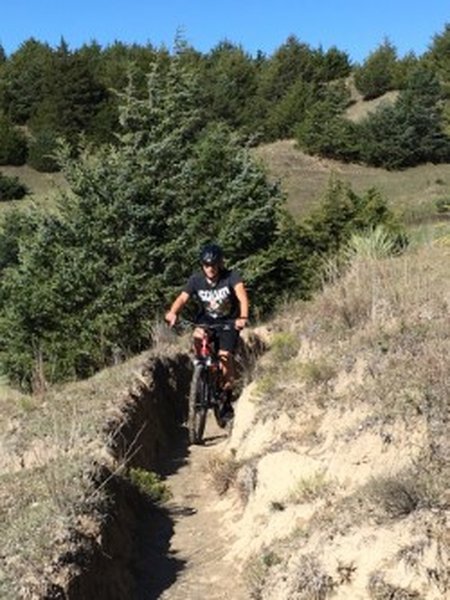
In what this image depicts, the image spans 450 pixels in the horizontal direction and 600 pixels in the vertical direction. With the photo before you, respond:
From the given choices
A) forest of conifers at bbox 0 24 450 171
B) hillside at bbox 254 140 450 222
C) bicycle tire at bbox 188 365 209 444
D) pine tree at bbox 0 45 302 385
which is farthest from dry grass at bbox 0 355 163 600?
forest of conifers at bbox 0 24 450 171

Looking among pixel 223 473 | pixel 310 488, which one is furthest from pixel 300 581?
pixel 223 473

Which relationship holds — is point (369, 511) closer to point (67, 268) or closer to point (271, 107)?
point (67, 268)

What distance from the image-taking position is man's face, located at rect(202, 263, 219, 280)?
388 inches

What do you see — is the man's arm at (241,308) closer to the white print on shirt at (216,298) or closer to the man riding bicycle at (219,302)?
the man riding bicycle at (219,302)

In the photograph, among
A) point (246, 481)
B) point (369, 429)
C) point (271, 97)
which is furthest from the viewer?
point (271, 97)

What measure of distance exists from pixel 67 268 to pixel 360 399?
11.6 m

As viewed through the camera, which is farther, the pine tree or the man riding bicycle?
the pine tree

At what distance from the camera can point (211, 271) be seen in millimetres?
9875

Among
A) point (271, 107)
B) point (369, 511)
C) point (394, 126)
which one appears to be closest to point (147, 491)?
point (369, 511)

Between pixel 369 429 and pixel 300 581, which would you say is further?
pixel 369 429

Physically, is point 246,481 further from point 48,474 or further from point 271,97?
point 271,97

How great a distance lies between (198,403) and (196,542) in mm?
2690

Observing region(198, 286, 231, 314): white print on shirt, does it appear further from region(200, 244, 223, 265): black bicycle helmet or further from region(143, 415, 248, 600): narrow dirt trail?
region(143, 415, 248, 600): narrow dirt trail

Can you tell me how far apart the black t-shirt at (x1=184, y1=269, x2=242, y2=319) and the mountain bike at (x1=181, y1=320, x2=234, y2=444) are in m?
0.15
